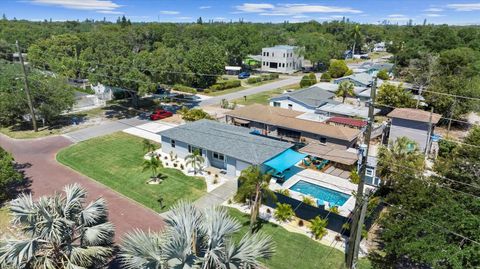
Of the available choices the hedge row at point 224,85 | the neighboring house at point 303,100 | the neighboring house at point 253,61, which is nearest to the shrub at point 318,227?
the neighboring house at point 303,100

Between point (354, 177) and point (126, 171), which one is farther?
point (126, 171)

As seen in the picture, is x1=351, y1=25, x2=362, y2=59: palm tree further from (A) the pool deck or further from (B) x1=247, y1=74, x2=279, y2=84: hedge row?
(A) the pool deck

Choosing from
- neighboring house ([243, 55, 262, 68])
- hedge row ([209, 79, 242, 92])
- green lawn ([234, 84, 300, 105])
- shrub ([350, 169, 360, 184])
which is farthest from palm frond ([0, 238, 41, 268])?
neighboring house ([243, 55, 262, 68])

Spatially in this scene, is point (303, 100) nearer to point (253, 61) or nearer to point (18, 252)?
point (18, 252)

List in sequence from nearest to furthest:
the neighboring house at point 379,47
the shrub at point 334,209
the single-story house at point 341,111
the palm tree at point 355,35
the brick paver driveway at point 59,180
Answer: the brick paver driveway at point 59,180
the shrub at point 334,209
the single-story house at point 341,111
the palm tree at point 355,35
the neighboring house at point 379,47

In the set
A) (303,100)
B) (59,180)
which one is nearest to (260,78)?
(303,100)

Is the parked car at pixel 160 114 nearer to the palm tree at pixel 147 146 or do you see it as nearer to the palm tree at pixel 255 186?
the palm tree at pixel 147 146
